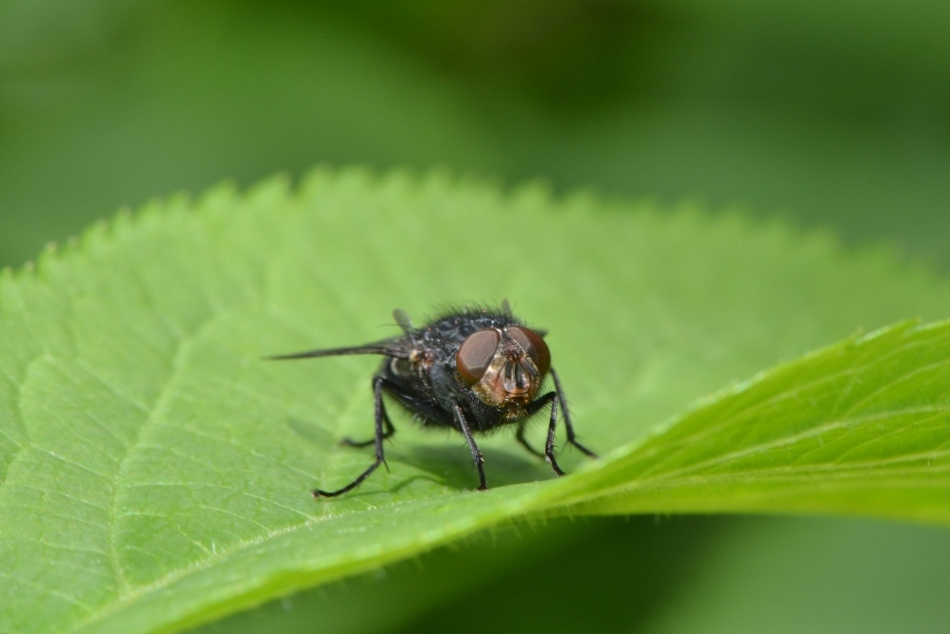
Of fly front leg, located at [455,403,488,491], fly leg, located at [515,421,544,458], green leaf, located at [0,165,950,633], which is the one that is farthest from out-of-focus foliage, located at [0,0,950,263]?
fly front leg, located at [455,403,488,491]

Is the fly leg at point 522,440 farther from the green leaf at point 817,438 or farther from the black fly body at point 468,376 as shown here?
the green leaf at point 817,438

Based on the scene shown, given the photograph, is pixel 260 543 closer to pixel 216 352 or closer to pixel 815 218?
pixel 216 352

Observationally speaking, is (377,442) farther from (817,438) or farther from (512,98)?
(512,98)

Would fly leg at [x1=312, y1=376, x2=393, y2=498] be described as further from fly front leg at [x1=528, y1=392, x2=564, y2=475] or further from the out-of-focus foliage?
the out-of-focus foliage

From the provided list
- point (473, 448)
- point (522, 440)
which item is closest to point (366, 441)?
point (473, 448)

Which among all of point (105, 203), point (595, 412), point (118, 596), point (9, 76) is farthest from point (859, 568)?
point (9, 76)

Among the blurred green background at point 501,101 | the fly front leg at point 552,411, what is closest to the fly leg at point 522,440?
the fly front leg at point 552,411

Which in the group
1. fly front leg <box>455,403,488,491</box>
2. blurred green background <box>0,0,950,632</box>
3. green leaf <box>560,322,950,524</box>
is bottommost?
green leaf <box>560,322,950,524</box>
